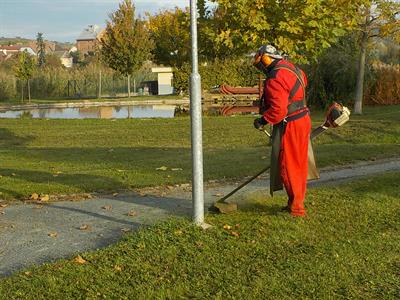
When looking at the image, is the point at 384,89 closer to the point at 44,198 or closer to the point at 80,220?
the point at 44,198

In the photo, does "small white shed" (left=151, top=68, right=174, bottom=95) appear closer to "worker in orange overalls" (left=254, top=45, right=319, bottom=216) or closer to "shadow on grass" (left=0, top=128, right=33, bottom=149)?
"shadow on grass" (left=0, top=128, right=33, bottom=149)

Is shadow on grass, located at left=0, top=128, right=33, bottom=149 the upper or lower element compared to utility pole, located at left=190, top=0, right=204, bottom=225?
lower

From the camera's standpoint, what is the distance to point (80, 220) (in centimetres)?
644

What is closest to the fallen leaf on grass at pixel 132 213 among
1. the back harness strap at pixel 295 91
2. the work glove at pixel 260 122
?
the work glove at pixel 260 122

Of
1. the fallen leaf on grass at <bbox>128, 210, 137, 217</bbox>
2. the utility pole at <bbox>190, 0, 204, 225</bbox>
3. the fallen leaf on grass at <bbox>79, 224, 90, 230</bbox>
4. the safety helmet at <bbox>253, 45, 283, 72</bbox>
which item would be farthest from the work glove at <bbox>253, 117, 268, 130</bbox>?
the fallen leaf on grass at <bbox>79, 224, 90, 230</bbox>

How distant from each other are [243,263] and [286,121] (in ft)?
6.08

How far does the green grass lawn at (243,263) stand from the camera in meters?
4.20

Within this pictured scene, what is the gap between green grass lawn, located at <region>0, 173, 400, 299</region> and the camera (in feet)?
13.8

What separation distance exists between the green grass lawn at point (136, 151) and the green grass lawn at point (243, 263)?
3.08 metres

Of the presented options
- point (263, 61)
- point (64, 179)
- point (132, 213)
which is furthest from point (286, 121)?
point (64, 179)

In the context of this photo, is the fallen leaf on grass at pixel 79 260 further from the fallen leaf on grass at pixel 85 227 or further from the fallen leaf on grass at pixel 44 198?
the fallen leaf on grass at pixel 44 198

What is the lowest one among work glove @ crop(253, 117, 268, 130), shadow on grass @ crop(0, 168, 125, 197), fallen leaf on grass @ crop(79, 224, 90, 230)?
fallen leaf on grass @ crop(79, 224, 90, 230)

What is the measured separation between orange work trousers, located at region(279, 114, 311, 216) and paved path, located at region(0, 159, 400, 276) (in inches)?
50.3

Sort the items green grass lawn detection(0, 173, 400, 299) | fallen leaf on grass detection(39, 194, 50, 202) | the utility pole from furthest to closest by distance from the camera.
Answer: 1. fallen leaf on grass detection(39, 194, 50, 202)
2. the utility pole
3. green grass lawn detection(0, 173, 400, 299)
